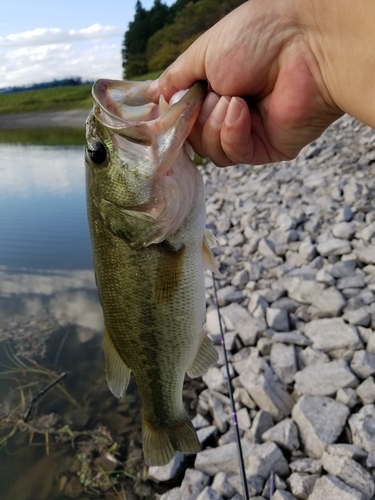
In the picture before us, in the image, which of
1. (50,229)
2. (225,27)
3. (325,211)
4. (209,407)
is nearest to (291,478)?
(209,407)

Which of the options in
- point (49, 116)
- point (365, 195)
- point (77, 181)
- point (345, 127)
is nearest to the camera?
point (365, 195)

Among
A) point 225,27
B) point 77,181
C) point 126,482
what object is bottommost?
point 77,181

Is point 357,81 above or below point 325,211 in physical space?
above

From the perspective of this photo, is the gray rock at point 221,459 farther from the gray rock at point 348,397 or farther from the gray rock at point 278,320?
the gray rock at point 278,320

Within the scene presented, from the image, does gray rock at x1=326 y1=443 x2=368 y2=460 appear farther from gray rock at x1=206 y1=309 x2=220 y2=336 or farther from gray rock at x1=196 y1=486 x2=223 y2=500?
gray rock at x1=206 y1=309 x2=220 y2=336

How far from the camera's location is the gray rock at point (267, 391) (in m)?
3.30

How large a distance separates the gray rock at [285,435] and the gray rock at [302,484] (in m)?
0.24

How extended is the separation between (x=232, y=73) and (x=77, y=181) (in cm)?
1262

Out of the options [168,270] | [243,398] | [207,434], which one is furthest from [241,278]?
[168,270]

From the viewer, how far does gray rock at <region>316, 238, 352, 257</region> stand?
5.01 meters

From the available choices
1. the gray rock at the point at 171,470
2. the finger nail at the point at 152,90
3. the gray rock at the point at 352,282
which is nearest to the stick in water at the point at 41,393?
the gray rock at the point at 171,470

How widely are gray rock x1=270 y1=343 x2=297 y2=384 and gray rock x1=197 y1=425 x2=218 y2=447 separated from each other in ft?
2.16

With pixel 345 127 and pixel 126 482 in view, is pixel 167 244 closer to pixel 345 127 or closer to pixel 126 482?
pixel 126 482

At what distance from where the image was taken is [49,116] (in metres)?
48.3
